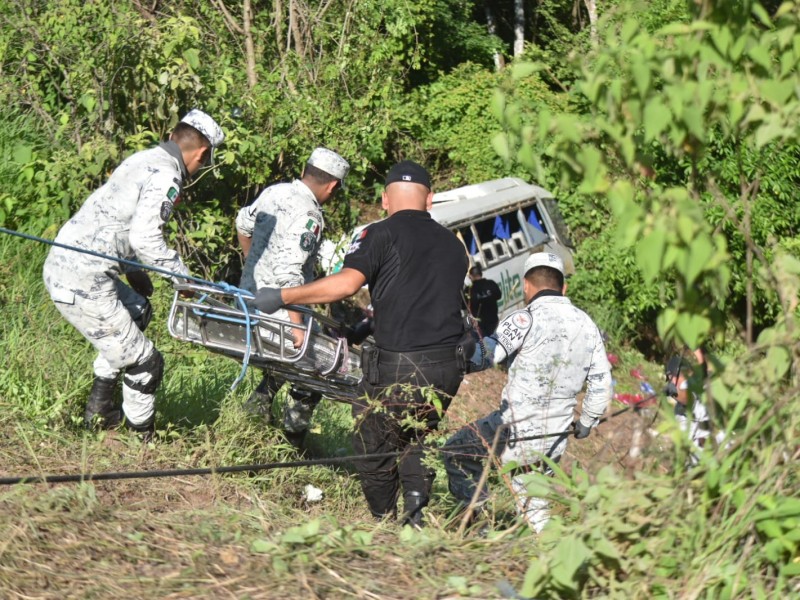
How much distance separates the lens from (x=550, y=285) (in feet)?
17.7

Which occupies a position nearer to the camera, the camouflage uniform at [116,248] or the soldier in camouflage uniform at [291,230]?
the camouflage uniform at [116,248]

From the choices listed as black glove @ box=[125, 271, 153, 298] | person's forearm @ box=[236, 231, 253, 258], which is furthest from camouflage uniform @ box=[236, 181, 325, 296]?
black glove @ box=[125, 271, 153, 298]

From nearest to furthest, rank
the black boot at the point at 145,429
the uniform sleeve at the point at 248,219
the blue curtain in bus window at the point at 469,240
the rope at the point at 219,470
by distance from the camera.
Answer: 1. the rope at the point at 219,470
2. the black boot at the point at 145,429
3. the uniform sleeve at the point at 248,219
4. the blue curtain in bus window at the point at 469,240

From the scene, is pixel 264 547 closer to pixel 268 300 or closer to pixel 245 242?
pixel 268 300

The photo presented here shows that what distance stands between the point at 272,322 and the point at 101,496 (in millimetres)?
1150

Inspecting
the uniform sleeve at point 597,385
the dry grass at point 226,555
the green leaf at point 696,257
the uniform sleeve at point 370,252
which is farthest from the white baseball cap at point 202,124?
the green leaf at point 696,257

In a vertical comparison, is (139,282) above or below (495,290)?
above

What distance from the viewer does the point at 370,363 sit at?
5.20 m

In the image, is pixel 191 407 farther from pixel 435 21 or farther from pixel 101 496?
pixel 435 21

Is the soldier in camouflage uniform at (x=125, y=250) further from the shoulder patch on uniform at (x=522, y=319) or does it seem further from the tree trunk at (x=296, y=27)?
the tree trunk at (x=296, y=27)

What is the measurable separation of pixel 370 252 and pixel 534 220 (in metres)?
8.63

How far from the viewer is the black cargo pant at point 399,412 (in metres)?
5.13

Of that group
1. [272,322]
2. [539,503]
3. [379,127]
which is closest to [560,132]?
[539,503]

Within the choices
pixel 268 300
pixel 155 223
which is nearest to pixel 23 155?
pixel 155 223
